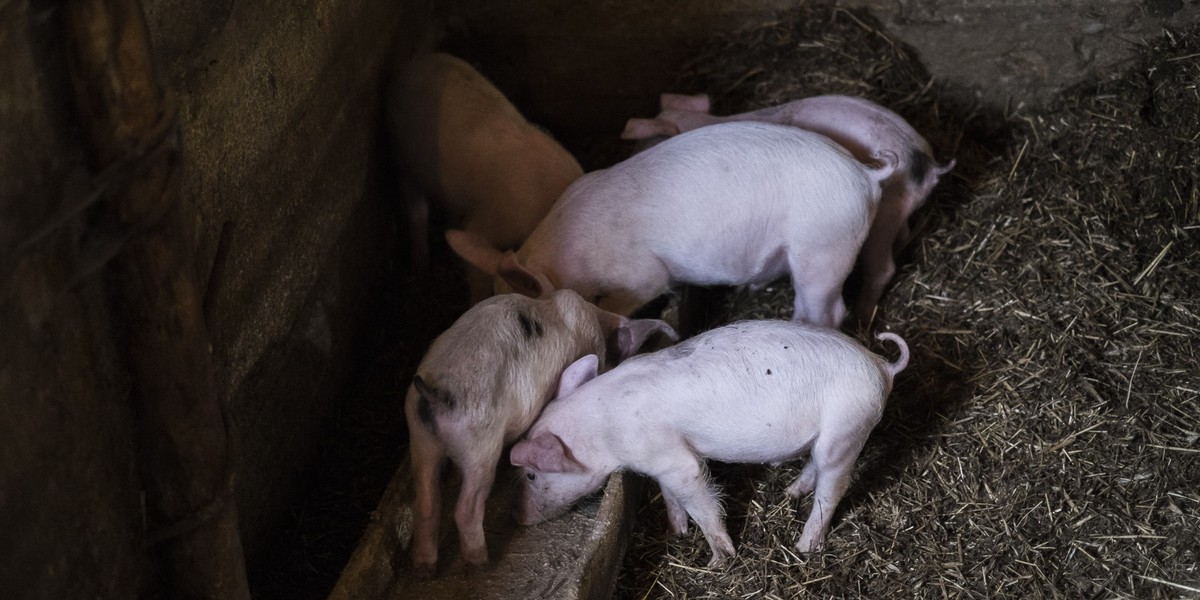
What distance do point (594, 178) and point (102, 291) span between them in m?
1.69

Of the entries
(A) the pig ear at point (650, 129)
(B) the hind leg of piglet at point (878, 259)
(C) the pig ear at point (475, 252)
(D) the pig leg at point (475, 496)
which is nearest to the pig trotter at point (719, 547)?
(D) the pig leg at point (475, 496)

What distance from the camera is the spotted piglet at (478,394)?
2.51 m

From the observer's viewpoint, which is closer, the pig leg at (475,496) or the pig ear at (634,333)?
the pig leg at (475,496)

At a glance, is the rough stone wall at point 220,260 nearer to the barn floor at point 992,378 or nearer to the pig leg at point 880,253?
the barn floor at point 992,378

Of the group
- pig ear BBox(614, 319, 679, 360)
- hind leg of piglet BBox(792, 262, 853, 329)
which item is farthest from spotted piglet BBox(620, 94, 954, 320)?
pig ear BBox(614, 319, 679, 360)

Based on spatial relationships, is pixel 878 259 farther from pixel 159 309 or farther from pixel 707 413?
pixel 159 309

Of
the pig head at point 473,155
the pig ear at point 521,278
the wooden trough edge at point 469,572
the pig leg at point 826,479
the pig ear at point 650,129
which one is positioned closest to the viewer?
the wooden trough edge at point 469,572

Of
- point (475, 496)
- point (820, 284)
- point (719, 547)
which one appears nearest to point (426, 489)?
point (475, 496)

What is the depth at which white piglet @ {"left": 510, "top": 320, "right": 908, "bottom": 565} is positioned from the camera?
263 cm

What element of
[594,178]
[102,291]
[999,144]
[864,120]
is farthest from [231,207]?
[999,144]

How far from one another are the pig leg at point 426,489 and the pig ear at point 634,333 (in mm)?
640

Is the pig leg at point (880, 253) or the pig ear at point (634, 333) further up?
the pig ear at point (634, 333)

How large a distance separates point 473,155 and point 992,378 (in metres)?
1.69

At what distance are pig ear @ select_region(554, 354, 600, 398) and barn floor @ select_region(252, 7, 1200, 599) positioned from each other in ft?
1.49
